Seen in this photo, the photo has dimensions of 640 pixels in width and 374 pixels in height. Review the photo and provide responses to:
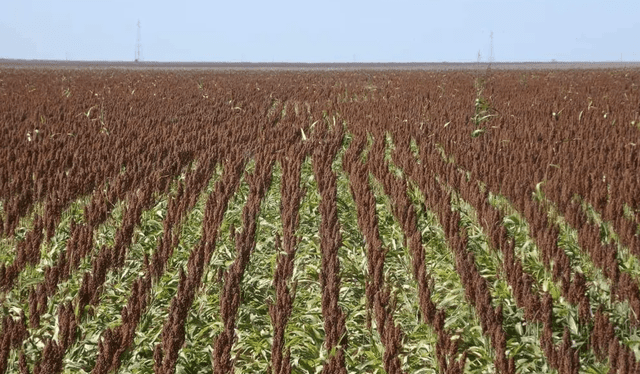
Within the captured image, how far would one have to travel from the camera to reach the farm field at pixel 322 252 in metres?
3.58

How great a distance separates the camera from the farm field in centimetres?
358

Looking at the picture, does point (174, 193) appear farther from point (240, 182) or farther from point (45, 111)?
point (45, 111)

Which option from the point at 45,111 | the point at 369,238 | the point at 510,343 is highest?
the point at 45,111

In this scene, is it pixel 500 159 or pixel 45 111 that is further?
pixel 45 111

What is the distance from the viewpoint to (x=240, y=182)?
750cm

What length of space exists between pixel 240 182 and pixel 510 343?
4311mm

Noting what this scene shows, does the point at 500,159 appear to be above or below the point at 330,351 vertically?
above

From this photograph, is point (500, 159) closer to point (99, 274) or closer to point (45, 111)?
point (99, 274)

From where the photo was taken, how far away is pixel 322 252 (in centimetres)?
507

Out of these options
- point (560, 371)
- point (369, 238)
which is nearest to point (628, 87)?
point (369, 238)

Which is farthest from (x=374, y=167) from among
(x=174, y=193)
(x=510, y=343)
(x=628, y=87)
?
(x=628, y=87)

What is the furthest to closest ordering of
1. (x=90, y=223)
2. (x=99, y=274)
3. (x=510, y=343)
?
(x=90, y=223), (x=99, y=274), (x=510, y=343)

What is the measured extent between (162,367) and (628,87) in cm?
1892

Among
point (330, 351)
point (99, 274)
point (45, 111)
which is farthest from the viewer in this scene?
point (45, 111)
